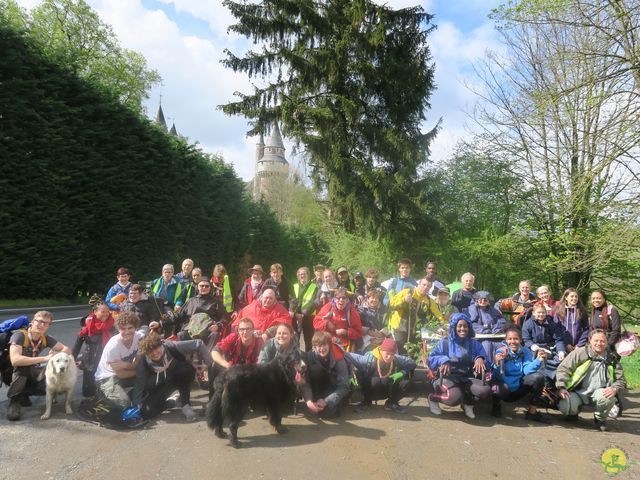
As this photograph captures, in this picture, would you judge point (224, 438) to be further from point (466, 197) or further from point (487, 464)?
point (466, 197)

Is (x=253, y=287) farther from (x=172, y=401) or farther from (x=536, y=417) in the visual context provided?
(x=536, y=417)

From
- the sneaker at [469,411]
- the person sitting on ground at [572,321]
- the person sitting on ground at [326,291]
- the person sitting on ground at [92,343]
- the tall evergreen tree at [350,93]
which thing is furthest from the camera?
the tall evergreen tree at [350,93]

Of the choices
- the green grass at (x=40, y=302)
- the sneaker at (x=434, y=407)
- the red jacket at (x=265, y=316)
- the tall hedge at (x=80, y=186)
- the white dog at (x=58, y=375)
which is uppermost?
the tall hedge at (x=80, y=186)

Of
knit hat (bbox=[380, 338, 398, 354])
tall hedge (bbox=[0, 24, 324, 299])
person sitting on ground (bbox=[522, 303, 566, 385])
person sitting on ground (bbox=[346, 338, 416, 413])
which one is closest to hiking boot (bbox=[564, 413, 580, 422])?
person sitting on ground (bbox=[522, 303, 566, 385])

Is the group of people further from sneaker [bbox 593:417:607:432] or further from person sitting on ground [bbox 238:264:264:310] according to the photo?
person sitting on ground [bbox 238:264:264:310]

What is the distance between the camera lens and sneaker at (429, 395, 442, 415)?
518 centimetres

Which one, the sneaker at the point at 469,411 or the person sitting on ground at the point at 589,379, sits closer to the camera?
the person sitting on ground at the point at 589,379

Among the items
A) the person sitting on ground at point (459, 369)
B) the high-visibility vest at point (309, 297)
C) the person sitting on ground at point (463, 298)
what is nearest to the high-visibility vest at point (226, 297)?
the high-visibility vest at point (309, 297)

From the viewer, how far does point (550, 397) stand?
17.0 ft

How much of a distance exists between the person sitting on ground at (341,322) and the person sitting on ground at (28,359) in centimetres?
314

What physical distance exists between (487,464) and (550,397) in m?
1.75

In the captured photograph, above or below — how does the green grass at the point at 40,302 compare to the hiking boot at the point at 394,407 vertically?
above

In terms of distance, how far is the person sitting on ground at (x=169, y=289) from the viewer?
Answer: 23.0 feet

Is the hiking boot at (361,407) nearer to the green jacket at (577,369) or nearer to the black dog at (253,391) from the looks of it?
the black dog at (253,391)
